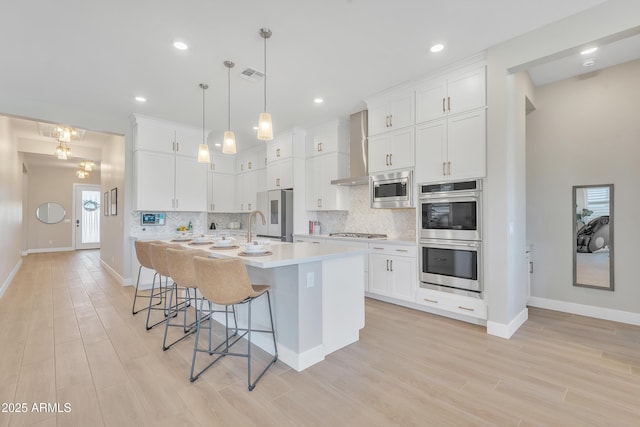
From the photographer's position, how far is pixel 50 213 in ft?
32.1

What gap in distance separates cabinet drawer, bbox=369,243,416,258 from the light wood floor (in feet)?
2.74

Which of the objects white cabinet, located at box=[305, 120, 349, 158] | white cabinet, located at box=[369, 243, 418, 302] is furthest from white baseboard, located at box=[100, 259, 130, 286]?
white cabinet, located at box=[369, 243, 418, 302]

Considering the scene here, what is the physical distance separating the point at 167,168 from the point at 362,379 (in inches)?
189

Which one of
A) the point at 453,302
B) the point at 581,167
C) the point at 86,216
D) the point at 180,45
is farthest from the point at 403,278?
the point at 86,216

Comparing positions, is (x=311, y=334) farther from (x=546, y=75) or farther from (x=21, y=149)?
(x=21, y=149)

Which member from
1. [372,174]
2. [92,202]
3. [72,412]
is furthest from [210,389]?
[92,202]

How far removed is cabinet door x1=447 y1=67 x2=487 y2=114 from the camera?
309 centimetres

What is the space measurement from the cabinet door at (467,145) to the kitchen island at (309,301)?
5.07 feet

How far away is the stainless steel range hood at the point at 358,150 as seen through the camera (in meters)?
4.48

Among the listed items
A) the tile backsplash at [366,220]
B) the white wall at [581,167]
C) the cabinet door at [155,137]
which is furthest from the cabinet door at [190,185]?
the white wall at [581,167]

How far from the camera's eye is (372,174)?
421cm

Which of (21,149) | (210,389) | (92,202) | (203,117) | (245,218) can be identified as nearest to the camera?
(210,389)

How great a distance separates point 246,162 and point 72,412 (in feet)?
18.8

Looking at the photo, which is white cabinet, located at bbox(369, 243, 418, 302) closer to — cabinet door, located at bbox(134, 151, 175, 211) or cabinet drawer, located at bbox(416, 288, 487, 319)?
cabinet drawer, located at bbox(416, 288, 487, 319)
